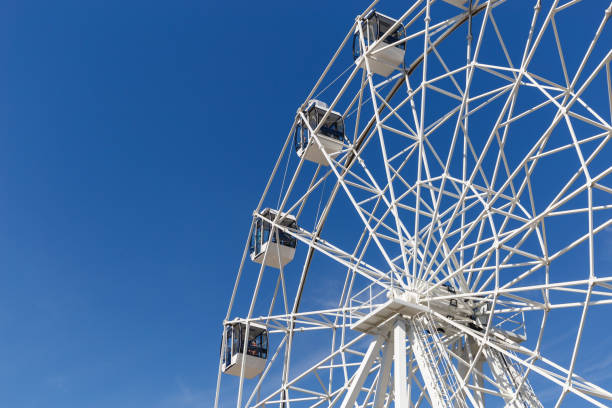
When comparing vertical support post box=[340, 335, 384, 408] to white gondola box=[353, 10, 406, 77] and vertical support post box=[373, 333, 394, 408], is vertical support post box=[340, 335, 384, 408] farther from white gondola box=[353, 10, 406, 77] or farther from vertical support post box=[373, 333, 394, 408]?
white gondola box=[353, 10, 406, 77]

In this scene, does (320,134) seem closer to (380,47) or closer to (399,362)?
(380,47)

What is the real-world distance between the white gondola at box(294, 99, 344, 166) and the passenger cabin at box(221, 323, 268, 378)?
604 centimetres

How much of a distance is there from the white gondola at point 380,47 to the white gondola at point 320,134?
2.40 m

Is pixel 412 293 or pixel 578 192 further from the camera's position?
pixel 412 293

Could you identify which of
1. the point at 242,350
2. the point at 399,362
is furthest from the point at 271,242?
the point at 399,362

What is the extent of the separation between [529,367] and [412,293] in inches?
147

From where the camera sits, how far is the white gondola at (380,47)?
19719 millimetres

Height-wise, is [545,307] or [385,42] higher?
[385,42]

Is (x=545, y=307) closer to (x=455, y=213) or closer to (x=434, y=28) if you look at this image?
(x=455, y=213)

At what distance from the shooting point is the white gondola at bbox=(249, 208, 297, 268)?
76.3 ft

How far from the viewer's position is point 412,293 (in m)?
17.2

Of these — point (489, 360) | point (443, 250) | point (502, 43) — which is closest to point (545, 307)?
point (489, 360)

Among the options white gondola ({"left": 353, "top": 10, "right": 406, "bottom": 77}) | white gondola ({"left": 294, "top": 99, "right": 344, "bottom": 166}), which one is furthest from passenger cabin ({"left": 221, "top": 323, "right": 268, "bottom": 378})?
white gondola ({"left": 353, "top": 10, "right": 406, "bottom": 77})

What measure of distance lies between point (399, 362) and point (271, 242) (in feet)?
26.5
